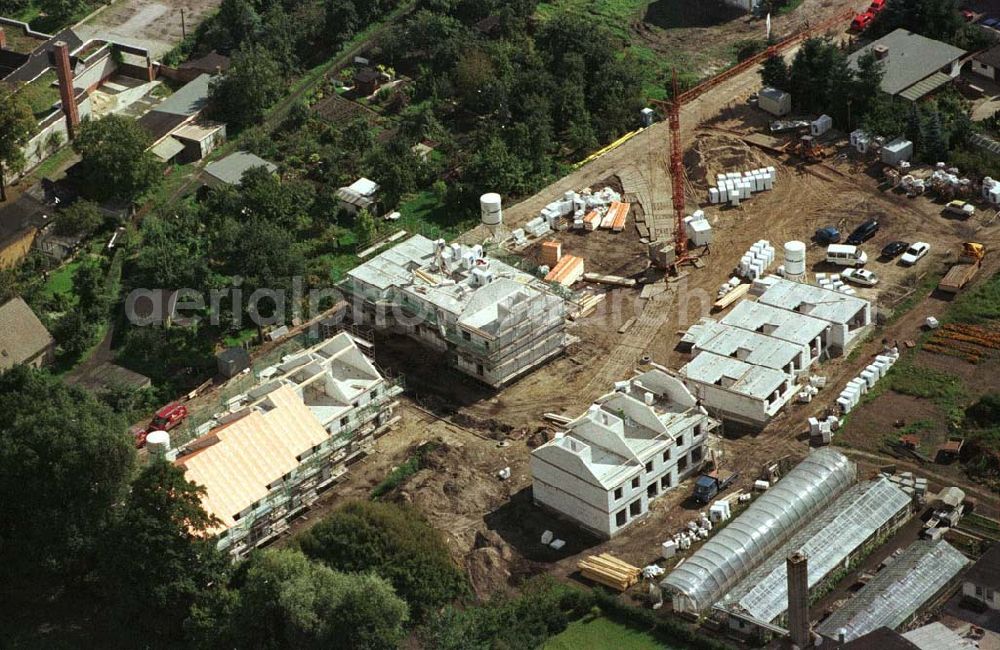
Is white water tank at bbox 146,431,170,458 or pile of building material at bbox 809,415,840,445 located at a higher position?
white water tank at bbox 146,431,170,458

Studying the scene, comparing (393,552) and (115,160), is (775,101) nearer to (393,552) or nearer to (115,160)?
(115,160)

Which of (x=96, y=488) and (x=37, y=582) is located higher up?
(x=96, y=488)

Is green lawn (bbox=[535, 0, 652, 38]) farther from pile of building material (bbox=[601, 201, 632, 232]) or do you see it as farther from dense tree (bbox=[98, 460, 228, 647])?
dense tree (bbox=[98, 460, 228, 647])

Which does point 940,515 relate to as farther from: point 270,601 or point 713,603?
point 270,601

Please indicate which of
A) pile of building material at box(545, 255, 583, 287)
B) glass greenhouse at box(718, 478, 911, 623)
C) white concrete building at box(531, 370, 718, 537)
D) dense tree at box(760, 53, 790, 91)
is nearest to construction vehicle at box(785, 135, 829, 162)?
dense tree at box(760, 53, 790, 91)

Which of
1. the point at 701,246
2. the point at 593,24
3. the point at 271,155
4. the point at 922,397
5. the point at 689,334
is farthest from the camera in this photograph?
the point at 593,24

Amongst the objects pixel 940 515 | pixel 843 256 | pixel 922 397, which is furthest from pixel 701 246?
pixel 940 515
